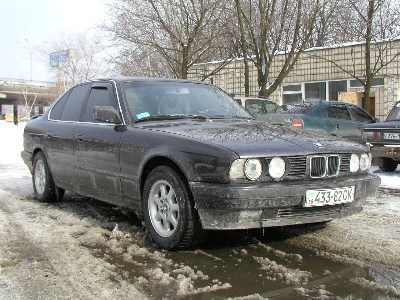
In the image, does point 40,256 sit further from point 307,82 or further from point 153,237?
point 307,82

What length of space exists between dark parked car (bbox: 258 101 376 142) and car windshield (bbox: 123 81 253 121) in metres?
5.17

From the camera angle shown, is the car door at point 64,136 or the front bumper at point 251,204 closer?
the front bumper at point 251,204

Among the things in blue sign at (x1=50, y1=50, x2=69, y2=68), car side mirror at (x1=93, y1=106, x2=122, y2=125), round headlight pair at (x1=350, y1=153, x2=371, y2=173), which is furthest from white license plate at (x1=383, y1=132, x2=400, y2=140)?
blue sign at (x1=50, y1=50, x2=69, y2=68)

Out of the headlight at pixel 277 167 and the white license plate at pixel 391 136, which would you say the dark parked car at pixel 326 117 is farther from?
the headlight at pixel 277 167

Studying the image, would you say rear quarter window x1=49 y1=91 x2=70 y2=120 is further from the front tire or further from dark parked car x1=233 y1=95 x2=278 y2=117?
dark parked car x1=233 y1=95 x2=278 y2=117

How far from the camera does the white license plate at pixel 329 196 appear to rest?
12.1 ft

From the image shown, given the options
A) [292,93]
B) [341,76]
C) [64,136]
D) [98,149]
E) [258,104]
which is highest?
[341,76]

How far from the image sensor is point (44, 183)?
625 cm

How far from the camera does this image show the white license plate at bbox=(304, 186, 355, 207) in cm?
370

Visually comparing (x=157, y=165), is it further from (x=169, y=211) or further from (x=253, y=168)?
(x=253, y=168)

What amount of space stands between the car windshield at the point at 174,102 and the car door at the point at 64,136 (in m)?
1.00

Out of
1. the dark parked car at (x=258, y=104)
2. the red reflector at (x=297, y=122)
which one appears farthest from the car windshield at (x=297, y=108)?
the dark parked car at (x=258, y=104)

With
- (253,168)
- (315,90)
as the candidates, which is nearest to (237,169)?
(253,168)

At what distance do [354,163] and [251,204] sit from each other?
47.9 inches
